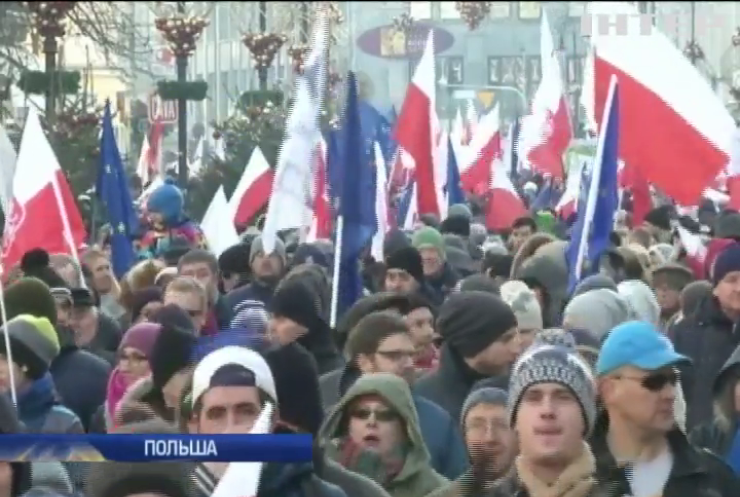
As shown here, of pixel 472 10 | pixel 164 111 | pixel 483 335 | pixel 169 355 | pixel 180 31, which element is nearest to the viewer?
pixel 169 355

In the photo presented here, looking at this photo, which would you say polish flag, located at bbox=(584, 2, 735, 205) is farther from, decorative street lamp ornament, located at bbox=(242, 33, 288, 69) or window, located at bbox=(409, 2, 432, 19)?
window, located at bbox=(409, 2, 432, 19)

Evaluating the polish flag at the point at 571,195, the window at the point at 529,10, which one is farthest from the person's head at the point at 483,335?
the window at the point at 529,10

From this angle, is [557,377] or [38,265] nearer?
[557,377]

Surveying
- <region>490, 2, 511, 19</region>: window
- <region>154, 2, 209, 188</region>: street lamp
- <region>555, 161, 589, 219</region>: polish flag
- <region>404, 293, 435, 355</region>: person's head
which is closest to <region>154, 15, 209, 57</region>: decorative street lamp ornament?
<region>154, 2, 209, 188</region>: street lamp

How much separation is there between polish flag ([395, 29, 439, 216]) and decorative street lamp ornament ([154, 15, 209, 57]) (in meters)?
9.03

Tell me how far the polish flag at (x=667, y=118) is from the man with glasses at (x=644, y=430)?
554cm

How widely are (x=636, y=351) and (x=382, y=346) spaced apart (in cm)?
178

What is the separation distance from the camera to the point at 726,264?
8.52m

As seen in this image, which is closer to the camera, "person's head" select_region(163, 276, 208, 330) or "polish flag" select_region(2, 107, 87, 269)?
"person's head" select_region(163, 276, 208, 330)

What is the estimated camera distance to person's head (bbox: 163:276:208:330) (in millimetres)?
8922

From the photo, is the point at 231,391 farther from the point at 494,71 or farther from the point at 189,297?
the point at 494,71

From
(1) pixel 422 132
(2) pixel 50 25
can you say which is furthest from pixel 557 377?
(2) pixel 50 25

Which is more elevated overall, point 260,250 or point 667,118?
point 667,118

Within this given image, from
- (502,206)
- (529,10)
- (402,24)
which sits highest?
(529,10)
